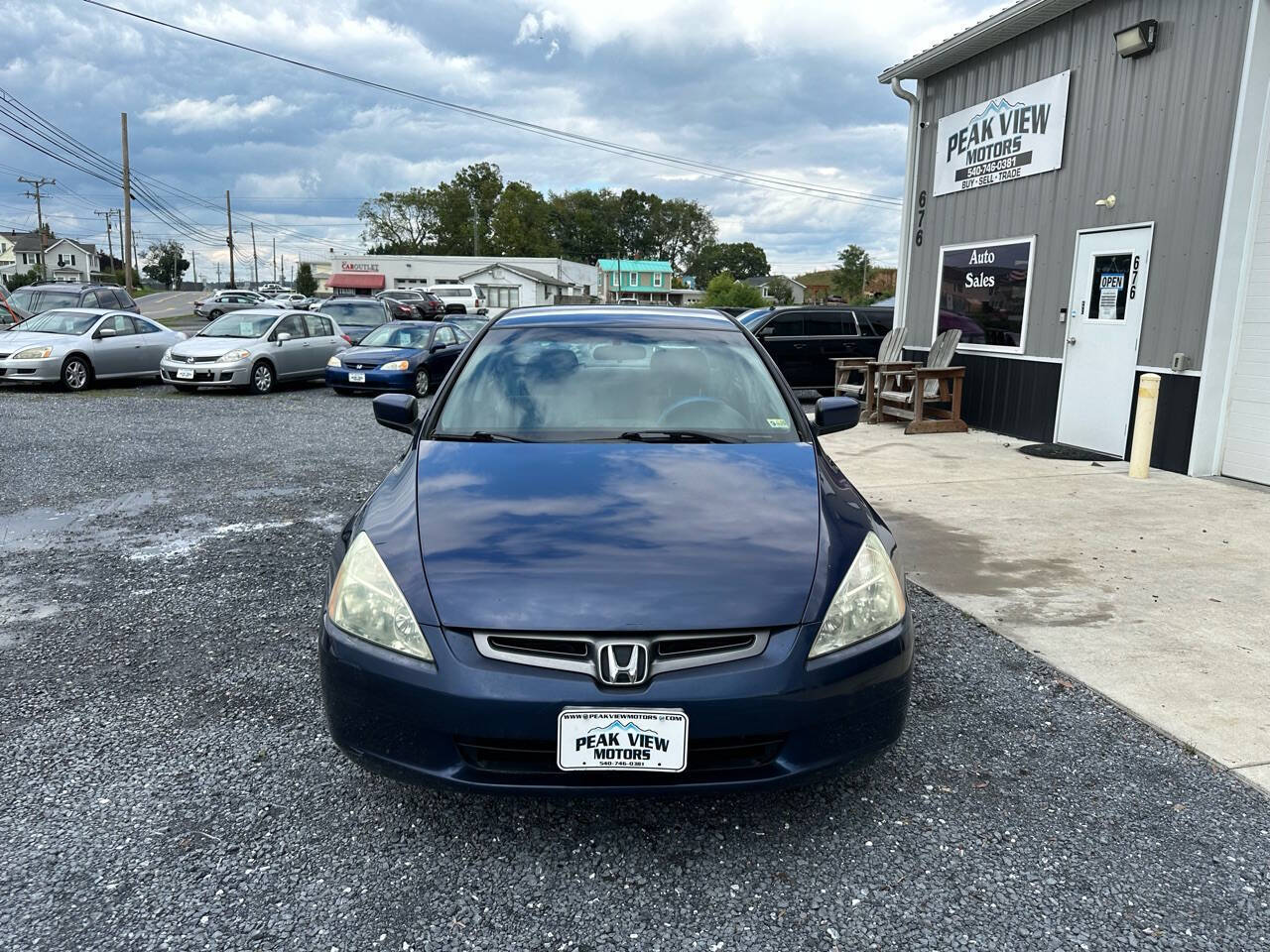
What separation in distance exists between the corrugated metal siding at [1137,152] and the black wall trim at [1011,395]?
0.26 m

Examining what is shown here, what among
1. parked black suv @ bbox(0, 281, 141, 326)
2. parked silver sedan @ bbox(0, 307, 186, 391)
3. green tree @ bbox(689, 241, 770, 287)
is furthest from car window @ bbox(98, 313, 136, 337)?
green tree @ bbox(689, 241, 770, 287)

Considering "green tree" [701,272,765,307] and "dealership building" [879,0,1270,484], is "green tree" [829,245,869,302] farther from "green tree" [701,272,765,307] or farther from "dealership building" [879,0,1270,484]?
"dealership building" [879,0,1270,484]

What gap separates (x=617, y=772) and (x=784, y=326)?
1169cm

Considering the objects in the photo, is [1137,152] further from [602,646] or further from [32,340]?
[32,340]

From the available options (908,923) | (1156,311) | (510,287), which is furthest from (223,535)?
(510,287)

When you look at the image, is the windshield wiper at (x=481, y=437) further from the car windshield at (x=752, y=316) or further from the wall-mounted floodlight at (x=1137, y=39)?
the car windshield at (x=752, y=316)

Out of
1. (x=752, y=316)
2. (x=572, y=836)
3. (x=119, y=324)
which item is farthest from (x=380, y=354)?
(x=572, y=836)

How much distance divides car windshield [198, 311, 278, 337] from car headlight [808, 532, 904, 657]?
45.4 feet

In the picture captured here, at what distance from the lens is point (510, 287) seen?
228 feet

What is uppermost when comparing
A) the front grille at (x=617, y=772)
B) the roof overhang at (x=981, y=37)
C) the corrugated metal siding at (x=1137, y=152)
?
the roof overhang at (x=981, y=37)

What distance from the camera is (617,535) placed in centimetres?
248

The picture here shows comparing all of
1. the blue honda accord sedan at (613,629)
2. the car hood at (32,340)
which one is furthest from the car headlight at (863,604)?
the car hood at (32,340)

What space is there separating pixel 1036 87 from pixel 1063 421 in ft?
11.6

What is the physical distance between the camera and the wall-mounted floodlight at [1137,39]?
7.75 metres
